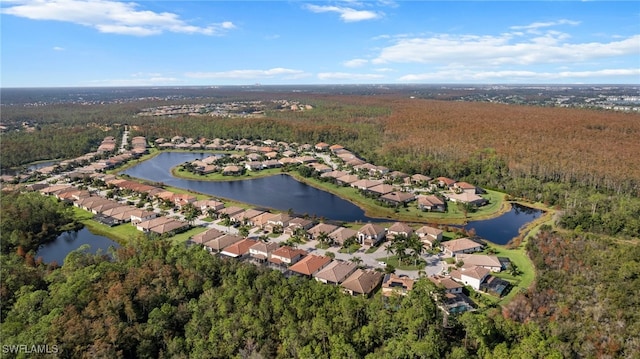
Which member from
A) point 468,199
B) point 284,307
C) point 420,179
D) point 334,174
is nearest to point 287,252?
point 284,307

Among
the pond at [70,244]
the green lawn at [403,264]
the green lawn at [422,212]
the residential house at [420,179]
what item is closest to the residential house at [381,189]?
the green lawn at [422,212]

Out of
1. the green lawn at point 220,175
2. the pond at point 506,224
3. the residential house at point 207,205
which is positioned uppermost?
the residential house at point 207,205

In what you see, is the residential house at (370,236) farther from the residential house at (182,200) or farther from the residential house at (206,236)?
the residential house at (182,200)

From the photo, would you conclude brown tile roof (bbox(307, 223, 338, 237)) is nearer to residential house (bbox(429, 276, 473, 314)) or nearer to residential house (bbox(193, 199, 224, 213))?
residential house (bbox(429, 276, 473, 314))

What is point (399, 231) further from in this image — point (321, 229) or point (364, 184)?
point (364, 184)

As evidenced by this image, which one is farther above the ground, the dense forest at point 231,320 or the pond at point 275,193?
the dense forest at point 231,320

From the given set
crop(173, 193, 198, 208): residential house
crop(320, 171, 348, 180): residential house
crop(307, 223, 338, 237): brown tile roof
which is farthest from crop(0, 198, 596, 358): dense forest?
crop(320, 171, 348, 180): residential house

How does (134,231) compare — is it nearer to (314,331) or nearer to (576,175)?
(314,331)
